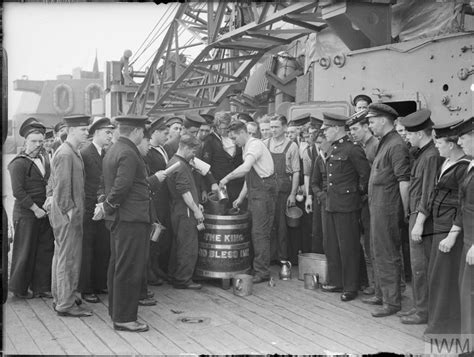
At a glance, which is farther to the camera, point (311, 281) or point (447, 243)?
point (311, 281)

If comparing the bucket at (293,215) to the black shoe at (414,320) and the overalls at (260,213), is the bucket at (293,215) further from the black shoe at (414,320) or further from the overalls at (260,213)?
the black shoe at (414,320)

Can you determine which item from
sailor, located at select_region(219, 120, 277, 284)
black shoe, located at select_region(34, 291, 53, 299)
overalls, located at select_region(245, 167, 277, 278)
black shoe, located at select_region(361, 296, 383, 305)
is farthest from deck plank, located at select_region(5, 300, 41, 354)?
black shoe, located at select_region(361, 296, 383, 305)

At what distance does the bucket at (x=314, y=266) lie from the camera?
6.52 meters

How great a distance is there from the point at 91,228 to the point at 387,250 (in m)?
3.24

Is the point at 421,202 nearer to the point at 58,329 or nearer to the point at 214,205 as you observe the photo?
the point at 214,205

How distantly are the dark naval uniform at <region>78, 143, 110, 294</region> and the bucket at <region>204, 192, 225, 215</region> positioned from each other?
134cm

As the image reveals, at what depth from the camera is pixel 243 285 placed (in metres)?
6.09

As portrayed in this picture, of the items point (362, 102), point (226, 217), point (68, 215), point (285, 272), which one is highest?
point (362, 102)

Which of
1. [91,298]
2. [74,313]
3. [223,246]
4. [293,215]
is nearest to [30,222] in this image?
[91,298]

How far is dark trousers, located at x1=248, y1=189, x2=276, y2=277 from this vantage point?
673 centimetres

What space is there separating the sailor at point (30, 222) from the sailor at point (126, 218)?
4.66ft

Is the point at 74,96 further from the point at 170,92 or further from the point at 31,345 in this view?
the point at 31,345

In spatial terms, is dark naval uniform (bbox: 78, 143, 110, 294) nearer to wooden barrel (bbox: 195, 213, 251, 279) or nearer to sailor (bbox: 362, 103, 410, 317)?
wooden barrel (bbox: 195, 213, 251, 279)

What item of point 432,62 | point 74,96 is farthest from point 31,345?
point 432,62
